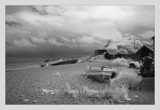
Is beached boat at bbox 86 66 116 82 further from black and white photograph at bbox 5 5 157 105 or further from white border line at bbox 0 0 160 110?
white border line at bbox 0 0 160 110

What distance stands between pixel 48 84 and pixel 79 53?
0.75m

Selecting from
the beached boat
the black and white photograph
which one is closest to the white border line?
the black and white photograph

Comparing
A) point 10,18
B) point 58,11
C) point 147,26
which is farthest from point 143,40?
point 10,18

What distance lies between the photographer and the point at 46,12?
3971 millimetres

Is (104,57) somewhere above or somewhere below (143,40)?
below

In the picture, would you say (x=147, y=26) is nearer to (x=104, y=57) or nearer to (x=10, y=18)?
(x=104, y=57)

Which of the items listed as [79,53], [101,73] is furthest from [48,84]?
[101,73]

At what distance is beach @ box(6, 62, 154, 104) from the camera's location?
3.85 m

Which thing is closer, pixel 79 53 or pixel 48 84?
pixel 48 84

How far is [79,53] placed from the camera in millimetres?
4035

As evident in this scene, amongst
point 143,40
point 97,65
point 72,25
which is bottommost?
point 97,65

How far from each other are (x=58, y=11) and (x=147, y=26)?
1.54 meters

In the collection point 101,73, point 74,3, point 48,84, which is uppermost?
point 74,3

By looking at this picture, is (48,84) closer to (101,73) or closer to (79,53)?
(79,53)
